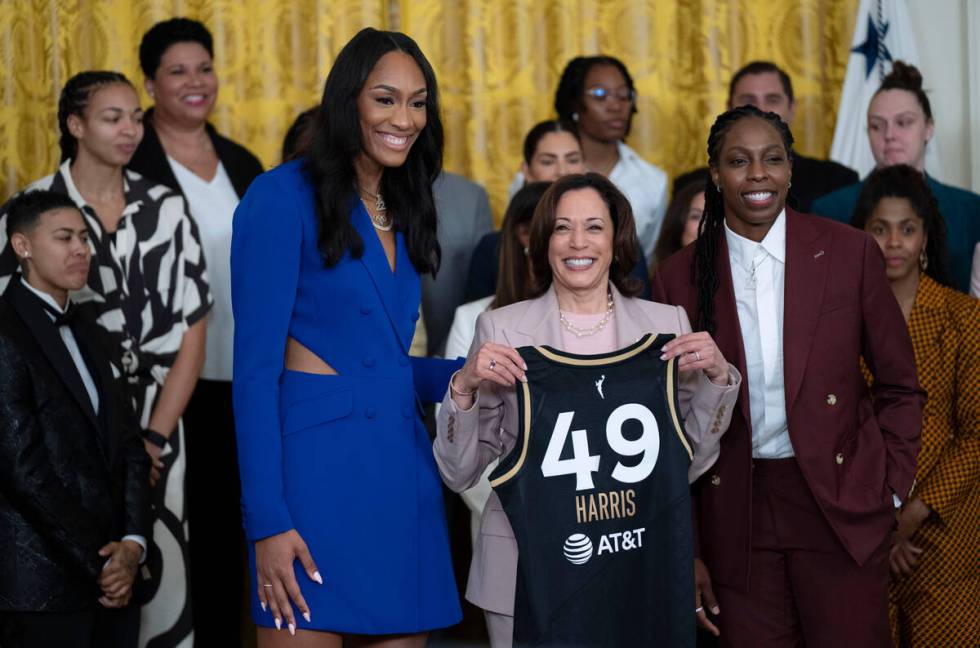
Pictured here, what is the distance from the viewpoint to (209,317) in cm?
505

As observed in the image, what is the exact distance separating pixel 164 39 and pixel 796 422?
3.19 meters

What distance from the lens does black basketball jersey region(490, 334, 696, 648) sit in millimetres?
2916

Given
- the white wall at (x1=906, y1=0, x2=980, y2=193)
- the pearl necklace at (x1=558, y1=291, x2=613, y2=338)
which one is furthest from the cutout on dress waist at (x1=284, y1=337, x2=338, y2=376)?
the white wall at (x1=906, y1=0, x2=980, y2=193)

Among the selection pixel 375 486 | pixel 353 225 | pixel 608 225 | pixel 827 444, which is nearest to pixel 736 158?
pixel 608 225

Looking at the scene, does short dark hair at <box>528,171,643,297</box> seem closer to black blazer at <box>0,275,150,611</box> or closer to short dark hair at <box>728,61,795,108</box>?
black blazer at <box>0,275,150,611</box>

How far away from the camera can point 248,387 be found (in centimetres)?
271

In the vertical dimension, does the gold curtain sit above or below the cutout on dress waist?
above

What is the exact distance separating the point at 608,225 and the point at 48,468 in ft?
5.74

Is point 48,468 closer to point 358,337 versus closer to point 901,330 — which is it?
point 358,337

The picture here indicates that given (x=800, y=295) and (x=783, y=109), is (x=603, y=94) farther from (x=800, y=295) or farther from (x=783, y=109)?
(x=800, y=295)

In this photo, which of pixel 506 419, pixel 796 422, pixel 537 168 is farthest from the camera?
pixel 537 168

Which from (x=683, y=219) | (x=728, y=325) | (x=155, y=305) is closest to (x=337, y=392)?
(x=728, y=325)

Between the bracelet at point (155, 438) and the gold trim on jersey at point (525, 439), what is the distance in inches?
75.5

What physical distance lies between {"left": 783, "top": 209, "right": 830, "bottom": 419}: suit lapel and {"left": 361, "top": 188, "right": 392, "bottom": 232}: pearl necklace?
40.3 inches
